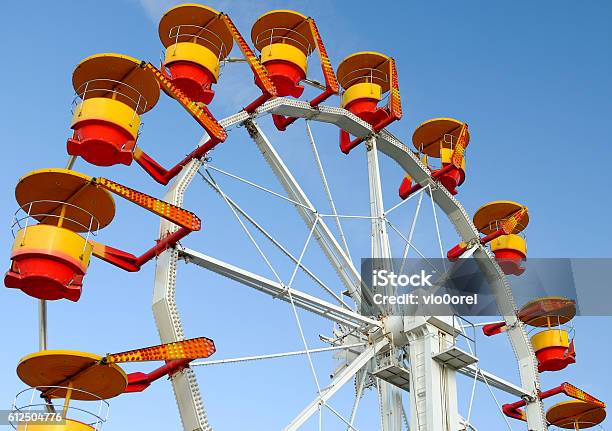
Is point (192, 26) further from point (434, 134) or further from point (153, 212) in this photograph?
point (434, 134)

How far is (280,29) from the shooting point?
779 inches

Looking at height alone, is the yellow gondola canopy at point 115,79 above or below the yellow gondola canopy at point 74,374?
above

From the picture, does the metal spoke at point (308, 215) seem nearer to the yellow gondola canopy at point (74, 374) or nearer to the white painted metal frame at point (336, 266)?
the white painted metal frame at point (336, 266)

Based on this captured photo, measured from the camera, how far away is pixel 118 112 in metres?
15.2

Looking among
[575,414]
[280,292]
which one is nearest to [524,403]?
[575,414]

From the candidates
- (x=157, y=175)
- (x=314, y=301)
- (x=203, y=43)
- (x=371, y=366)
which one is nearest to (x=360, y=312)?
(x=371, y=366)

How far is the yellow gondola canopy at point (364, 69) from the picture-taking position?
2153 cm

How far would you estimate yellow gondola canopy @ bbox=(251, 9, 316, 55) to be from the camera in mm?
19634

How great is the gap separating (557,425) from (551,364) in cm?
157

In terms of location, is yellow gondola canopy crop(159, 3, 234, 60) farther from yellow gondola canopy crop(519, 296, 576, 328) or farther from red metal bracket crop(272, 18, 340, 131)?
yellow gondola canopy crop(519, 296, 576, 328)

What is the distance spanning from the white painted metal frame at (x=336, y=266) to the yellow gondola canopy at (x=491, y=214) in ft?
3.21

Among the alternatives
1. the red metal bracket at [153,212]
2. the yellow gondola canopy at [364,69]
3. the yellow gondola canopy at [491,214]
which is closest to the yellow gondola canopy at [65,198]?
the red metal bracket at [153,212]

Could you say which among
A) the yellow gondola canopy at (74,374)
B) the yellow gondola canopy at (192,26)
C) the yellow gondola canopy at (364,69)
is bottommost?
the yellow gondola canopy at (74,374)

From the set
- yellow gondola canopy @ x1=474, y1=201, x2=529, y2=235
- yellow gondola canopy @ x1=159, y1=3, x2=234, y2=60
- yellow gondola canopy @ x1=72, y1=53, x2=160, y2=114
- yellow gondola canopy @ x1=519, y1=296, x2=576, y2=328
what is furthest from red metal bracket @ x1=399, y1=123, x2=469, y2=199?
yellow gondola canopy @ x1=72, y1=53, x2=160, y2=114
